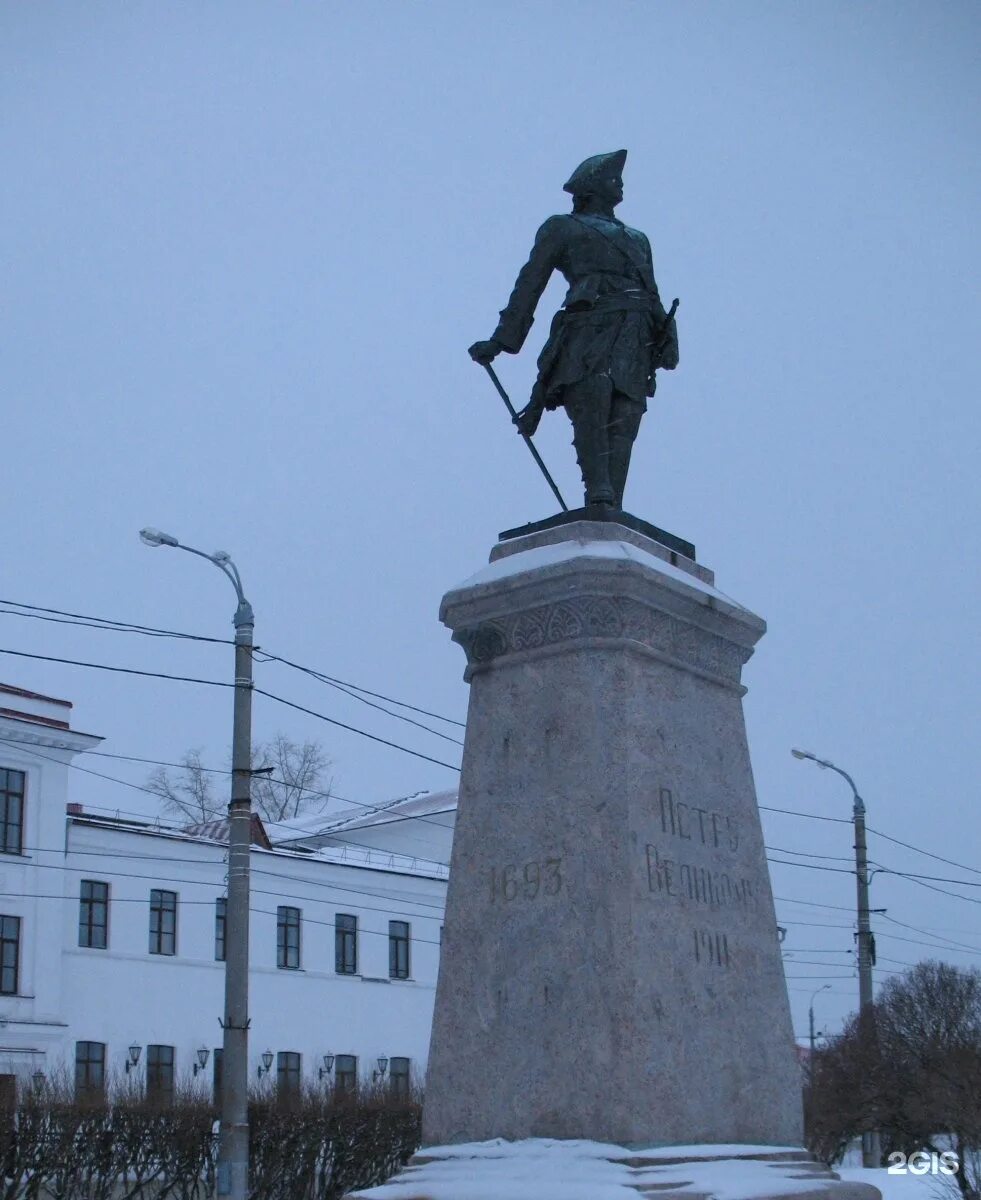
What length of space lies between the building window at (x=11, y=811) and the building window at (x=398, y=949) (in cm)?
1075

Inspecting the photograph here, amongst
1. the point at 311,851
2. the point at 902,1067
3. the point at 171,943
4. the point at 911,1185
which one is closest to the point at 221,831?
→ the point at 311,851

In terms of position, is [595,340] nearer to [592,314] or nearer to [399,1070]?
[592,314]

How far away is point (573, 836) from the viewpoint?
6711mm

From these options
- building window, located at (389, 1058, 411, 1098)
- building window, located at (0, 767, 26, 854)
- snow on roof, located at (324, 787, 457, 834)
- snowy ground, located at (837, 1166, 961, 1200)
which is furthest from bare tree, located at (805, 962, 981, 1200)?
snow on roof, located at (324, 787, 457, 834)

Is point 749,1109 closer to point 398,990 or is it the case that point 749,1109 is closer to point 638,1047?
point 638,1047

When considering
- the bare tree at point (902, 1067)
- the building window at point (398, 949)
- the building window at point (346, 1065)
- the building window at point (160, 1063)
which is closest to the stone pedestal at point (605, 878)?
the bare tree at point (902, 1067)

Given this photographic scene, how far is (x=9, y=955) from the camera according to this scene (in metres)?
34.9

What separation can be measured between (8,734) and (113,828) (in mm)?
3141

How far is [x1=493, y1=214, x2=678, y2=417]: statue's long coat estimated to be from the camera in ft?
25.7

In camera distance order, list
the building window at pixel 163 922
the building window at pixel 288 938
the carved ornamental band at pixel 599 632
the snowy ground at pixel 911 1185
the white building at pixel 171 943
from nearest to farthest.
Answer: the carved ornamental band at pixel 599 632, the snowy ground at pixel 911 1185, the white building at pixel 171 943, the building window at pixel 163 922, the building window at pixel 288 938

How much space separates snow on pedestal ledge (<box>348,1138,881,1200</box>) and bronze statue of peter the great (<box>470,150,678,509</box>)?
2.81 meters

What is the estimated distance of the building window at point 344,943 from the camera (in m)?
41.7

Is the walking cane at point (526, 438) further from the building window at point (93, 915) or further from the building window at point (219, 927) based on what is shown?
the building window at point (219, 927)

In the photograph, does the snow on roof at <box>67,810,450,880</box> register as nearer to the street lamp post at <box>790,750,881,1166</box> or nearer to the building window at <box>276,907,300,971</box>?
the building window at <box>276,907,300,971</box>
